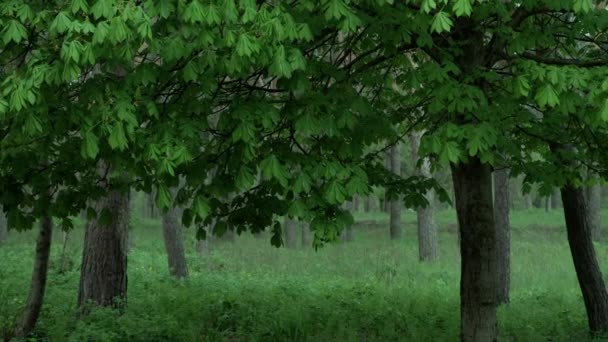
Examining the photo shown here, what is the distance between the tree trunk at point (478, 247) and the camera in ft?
26.0

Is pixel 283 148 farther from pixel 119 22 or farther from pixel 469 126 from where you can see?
pixel 119 22

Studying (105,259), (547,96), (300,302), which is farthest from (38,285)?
(547,96)

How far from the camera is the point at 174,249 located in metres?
17.3

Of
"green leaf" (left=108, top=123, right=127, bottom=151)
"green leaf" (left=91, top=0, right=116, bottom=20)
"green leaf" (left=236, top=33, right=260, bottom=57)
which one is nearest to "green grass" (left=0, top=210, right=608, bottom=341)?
"green leaf" (left=108, top=123, right=127, bottom=151)

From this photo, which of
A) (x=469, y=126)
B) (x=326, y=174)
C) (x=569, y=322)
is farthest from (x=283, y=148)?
(x=569, y=322)

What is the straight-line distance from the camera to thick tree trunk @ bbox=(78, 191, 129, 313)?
1113cm

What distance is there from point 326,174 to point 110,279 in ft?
23.1

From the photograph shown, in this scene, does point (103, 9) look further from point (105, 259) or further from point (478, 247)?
point (105, 259)

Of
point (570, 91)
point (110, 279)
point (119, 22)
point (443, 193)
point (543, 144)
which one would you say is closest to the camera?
point (119, 22)

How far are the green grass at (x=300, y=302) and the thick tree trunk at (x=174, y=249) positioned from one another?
0.47m

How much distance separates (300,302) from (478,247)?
5.29 meters

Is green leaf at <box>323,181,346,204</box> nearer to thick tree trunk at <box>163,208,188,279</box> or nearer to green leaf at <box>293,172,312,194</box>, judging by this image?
green leaf at <box>293,172,312,194</box>

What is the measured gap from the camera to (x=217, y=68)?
5023 millimetres

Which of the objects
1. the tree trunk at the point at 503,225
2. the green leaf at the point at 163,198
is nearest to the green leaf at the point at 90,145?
the green leaf at the point at 163,198
